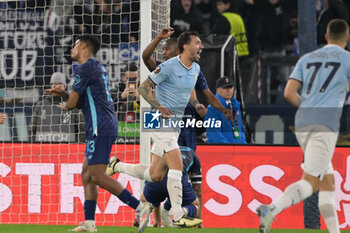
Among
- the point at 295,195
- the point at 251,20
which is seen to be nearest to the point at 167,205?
the point at 295,195

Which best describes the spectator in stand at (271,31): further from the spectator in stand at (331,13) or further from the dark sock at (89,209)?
the dark sock at (89,209)

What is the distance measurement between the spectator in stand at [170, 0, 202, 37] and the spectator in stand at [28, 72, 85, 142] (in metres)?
3.91

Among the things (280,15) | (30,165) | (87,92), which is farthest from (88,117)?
(280,15)

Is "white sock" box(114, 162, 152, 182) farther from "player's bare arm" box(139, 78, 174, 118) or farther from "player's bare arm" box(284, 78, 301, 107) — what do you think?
"player's bare arm" box(284, 78, 301, 107)

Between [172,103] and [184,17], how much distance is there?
6559mm

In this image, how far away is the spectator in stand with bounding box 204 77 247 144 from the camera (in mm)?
11773

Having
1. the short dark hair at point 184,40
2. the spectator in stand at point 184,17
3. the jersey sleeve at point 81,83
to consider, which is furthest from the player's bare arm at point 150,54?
the spectator in stand at point 184,17

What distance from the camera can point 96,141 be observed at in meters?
8.84

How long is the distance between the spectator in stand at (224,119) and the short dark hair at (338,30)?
422 centimetres

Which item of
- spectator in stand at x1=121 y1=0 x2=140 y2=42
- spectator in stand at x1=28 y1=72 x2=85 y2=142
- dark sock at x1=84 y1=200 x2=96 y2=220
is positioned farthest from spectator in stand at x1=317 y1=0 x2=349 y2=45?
dark sock at x1=84 y1=200 x2=96 y2=220

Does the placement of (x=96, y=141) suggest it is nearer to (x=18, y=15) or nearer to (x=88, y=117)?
(x=88, y=117)

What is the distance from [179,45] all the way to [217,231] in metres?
2.19

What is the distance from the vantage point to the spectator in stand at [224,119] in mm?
11773

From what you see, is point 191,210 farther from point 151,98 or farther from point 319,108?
point 319,108
